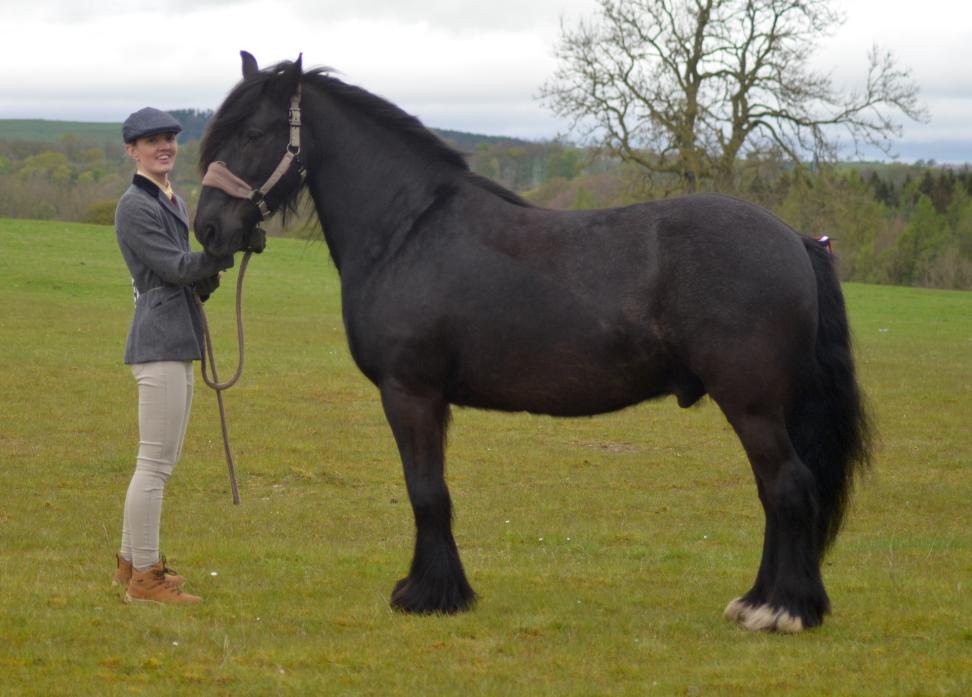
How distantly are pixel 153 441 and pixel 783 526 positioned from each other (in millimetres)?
3052

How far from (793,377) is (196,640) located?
9.66ft

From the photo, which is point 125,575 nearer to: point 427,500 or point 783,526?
point 427,500

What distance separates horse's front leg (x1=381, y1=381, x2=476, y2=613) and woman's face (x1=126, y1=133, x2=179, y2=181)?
158 cm

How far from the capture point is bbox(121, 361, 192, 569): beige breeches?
546 centimetres

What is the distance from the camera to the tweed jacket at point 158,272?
5391 millimetres

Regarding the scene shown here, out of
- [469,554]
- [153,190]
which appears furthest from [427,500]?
[153,190]

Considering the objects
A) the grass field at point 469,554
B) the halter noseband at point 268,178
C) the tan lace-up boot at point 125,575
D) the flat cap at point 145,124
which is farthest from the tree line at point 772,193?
the tan lace-up boot at point 125,575

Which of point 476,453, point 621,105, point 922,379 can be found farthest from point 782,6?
point 476,453

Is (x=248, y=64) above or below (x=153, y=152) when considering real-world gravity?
above

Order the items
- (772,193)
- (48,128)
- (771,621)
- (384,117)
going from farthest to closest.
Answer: (48,128) < (772,193) < (384,117) < (771,621)

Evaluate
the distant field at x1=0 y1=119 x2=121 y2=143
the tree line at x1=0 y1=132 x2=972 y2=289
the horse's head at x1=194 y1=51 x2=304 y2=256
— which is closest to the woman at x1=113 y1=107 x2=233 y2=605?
the horse's head at x1=194 y1=51 x2=304 y2=256

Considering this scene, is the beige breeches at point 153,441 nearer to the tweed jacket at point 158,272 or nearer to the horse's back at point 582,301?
the tweed jacket at point 158,272

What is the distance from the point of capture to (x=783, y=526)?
5.14 m

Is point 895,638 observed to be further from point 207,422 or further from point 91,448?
point 207,422
